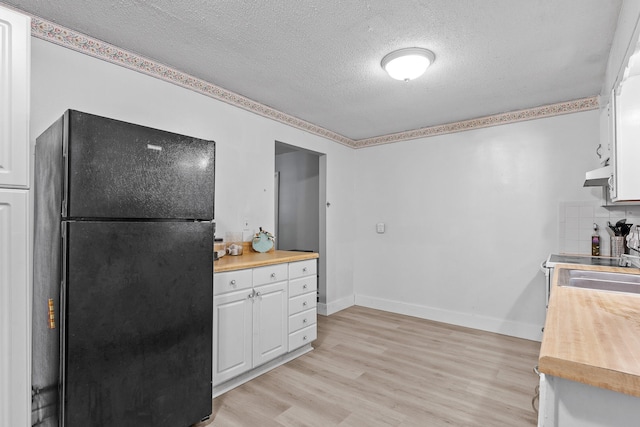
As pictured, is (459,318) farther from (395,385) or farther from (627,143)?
(627,143)

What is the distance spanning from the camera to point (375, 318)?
4.02m

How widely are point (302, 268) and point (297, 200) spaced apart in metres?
2.27

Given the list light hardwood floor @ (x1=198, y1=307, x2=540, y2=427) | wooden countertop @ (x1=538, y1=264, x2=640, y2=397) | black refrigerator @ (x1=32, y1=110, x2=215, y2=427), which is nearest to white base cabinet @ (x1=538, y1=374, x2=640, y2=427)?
wooden countertop @ (x1=538, y1=264, x2=640, y2=397)

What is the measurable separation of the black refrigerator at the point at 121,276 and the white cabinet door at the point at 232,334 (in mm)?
238

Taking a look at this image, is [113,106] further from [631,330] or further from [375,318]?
[375,318]

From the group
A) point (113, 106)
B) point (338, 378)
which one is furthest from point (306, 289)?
point (113, 106)

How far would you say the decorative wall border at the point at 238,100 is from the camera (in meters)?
2.02

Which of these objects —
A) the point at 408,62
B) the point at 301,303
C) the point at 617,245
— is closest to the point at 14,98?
the point at 408,62

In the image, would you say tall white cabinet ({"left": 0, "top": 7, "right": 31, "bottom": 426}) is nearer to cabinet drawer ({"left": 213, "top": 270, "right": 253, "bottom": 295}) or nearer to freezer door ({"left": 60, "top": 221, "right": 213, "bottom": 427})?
freezer door ({"left": 60, "top": 221, "right": 213, "bottom": 427})

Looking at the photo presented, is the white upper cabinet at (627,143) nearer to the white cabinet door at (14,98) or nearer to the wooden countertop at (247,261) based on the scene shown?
the wooden countertop at (247,261)

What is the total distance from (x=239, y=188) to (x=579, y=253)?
10.8ft

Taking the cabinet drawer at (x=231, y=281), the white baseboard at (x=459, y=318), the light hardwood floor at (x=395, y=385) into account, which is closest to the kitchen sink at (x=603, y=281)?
the light hardwood floor at (x=395, y=385)

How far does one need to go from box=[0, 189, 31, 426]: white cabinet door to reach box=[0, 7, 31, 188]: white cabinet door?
9 centimetres

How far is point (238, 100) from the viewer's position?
10.00 ft
